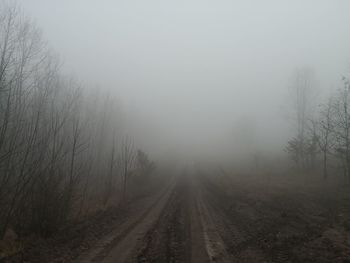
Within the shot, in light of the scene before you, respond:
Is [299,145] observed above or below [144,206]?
above

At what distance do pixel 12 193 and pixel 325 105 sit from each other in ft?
80.5

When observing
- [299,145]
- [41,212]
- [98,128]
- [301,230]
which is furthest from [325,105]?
[98,128]

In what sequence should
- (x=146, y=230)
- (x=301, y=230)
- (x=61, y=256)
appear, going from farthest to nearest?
1. (x=146, y=230)
2. (x=301, y=230)
3. (x=61, y=256)

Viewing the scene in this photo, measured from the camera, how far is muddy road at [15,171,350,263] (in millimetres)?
7734

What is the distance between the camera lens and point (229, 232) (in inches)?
414

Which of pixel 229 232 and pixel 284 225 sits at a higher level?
pixel 284 225

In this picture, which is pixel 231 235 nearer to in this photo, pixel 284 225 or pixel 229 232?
pixel 229 232

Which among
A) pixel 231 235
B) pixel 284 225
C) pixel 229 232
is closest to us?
pixel 231 235

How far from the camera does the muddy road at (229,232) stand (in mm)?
7734

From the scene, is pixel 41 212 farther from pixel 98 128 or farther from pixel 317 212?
pixel 98 128

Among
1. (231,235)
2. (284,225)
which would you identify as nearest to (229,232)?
(231,235)

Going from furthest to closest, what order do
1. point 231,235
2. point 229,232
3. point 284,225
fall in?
1. point 284,225
2. point 229,232
3. point 231,235

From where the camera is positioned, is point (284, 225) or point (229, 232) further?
point (284, 225)

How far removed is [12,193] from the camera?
10188mm
